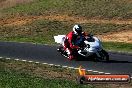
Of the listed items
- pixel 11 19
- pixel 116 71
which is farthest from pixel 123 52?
pixel 11 19

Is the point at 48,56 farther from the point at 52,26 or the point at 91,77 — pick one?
→ the point at 52,26

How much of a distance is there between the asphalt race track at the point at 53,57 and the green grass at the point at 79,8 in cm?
1878

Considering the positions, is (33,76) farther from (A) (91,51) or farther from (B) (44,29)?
(B) (44,29)

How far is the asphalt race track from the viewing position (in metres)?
24.3

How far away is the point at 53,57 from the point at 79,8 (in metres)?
26.8

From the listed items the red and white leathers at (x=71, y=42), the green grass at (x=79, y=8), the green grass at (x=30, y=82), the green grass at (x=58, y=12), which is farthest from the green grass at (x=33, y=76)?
the green grass at (x=79, y=8)

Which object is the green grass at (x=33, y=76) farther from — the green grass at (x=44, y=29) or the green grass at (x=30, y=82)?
the green grass at (x=44, y=29)

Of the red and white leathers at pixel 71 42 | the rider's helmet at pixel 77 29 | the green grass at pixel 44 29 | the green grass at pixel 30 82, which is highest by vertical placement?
the rider's helmet at pixel 77 29

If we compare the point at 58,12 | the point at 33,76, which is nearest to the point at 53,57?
the point at 33,76

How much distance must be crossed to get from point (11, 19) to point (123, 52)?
983 inches

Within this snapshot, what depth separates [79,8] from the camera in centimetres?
5362

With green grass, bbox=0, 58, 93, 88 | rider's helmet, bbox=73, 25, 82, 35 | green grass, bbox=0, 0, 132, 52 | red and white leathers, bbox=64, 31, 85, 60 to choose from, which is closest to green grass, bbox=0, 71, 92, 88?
green grass, bbox=0, 58, 93, 88

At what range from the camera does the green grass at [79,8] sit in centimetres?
5056

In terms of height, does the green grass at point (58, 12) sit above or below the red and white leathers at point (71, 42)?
below
